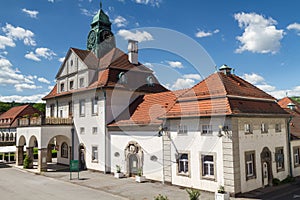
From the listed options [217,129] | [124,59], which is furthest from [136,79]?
[217,129]

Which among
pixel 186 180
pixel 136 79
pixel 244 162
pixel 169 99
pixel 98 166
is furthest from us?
pixel 136 79

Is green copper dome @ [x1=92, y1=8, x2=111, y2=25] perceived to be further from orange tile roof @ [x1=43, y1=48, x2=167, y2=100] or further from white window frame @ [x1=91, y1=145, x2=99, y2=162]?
white window frame @ [x1=91, y1=145, x2=99, y2=162]

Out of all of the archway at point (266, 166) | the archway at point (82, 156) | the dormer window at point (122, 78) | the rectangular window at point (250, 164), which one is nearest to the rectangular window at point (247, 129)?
the rectangular window at point (250, 164)

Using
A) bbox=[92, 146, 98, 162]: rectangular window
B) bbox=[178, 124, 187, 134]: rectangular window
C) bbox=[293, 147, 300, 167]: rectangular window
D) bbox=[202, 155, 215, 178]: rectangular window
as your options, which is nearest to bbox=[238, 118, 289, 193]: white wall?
bbox=[293, 147, 300, 167]: rectangular window

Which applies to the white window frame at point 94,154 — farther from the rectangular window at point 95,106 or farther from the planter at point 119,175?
the planter at point 119,175

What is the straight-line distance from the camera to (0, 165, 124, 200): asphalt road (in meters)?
16.9

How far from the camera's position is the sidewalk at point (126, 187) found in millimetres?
16766

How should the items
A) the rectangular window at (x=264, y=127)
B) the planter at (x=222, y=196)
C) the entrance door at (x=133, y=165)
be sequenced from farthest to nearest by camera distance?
the entrance door at (x=133, y=165), the rectangular window at (x=264, y=127), the planter at (x=222, y=196)

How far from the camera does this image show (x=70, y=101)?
30.2 metres

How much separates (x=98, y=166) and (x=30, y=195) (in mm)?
9117

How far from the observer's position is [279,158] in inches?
776

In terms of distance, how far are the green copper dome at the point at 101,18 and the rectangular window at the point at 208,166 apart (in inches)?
891

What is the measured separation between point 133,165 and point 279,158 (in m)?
11.1

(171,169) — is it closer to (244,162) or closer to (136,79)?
(244,162)
